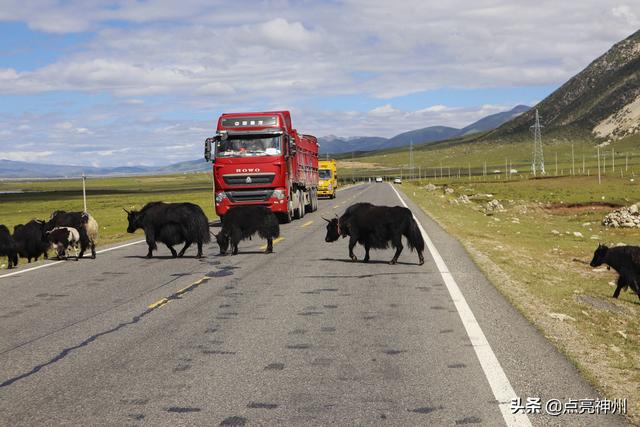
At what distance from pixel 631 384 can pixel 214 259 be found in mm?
11591

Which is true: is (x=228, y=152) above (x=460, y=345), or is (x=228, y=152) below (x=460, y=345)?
above

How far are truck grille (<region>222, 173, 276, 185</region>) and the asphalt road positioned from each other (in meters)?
13.6

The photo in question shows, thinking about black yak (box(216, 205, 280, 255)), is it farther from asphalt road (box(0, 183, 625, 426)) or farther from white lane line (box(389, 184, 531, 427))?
white lane line (box(389, 184, 531, 427))

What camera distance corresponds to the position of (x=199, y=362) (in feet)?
23.6

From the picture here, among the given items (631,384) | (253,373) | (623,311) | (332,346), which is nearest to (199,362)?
(253,373)

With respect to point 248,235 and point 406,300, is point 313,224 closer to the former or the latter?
point 248,235

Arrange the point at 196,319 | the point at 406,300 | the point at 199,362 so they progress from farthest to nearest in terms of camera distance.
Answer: the point at 406,300
the point at 196,319
the point at 199,362

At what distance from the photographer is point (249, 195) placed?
1072 inches

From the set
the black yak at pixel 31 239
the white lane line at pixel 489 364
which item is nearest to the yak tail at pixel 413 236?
the white lane line at pixel 489 364

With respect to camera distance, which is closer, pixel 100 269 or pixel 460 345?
pixel 460 345

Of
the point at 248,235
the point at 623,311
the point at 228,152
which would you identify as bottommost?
the point at 623,311

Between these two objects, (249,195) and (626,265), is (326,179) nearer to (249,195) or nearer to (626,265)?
(249,195)

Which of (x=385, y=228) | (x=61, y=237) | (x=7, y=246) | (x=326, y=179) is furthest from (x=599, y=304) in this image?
(x=326, y=179)

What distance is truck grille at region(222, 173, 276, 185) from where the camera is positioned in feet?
88.8
